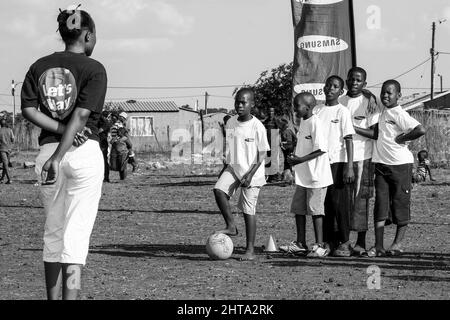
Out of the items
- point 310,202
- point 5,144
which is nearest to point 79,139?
point 310,202

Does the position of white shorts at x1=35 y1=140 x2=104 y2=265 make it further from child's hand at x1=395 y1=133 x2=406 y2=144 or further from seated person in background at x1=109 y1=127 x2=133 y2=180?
seated person in background at x1=109 y1=127 x2=133 y2=180

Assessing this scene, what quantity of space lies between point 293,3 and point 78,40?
10336 millimetres

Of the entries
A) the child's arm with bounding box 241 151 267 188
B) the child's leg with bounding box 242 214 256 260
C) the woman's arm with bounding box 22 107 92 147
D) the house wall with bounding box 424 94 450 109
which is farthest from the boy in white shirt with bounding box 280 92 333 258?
the house wall with bounding box 424 94 450 109

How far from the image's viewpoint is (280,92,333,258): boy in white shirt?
10102 mm

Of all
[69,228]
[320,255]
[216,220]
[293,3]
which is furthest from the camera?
[293,3]

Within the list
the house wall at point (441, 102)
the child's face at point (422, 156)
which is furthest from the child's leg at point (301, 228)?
the house wall at point (441, 102)

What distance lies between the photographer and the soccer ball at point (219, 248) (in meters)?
9.91

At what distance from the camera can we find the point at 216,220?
1482cm

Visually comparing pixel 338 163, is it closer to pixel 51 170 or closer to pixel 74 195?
pixel 74 195

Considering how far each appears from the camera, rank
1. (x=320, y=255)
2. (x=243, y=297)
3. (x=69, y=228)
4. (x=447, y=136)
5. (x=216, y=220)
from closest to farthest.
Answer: (x=69, y=228) < (x=243, y=297) < (x=320, y=255) < (x=216, y=220) < (x=447, y=136)

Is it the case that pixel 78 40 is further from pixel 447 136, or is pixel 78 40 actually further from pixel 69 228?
pixel 447 136

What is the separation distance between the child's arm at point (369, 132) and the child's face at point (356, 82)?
0.43 metres

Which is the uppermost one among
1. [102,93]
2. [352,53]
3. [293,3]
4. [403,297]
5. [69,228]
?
[293,3]
